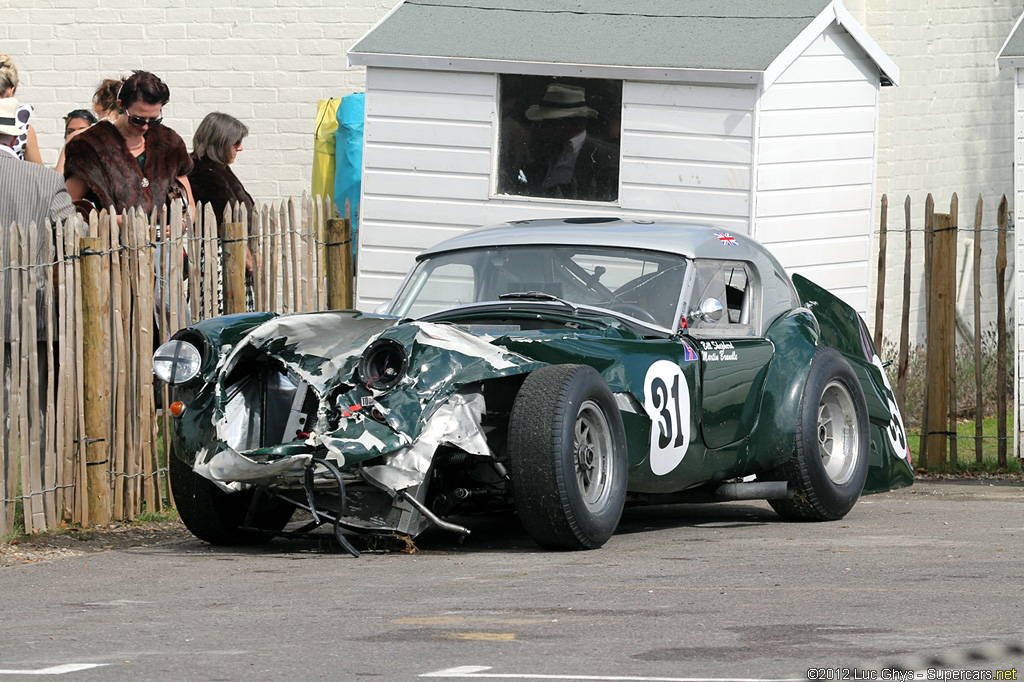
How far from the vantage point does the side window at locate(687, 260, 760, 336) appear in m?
7.95

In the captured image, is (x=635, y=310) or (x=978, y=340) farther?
(x=978, y=340)

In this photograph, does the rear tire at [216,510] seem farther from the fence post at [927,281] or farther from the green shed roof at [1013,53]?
the green shed roof at [1013,53]

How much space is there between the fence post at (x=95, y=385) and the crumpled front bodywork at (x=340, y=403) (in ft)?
3.86

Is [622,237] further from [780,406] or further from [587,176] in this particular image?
[587,176]

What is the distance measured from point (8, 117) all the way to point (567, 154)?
387 cm

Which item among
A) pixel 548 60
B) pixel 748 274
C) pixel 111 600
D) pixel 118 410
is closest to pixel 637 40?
pixel 548 60

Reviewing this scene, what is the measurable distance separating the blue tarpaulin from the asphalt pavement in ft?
21.5

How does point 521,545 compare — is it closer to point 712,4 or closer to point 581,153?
point 581,153

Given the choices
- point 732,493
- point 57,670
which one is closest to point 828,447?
point 732,493

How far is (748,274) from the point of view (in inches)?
332

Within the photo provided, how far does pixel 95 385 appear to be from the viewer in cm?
790

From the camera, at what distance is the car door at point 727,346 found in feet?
25.2

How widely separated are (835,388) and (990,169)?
26.5ft

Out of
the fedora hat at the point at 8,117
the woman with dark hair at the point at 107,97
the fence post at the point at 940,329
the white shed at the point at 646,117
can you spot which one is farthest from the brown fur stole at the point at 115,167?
the fence post at the point at 940,329
